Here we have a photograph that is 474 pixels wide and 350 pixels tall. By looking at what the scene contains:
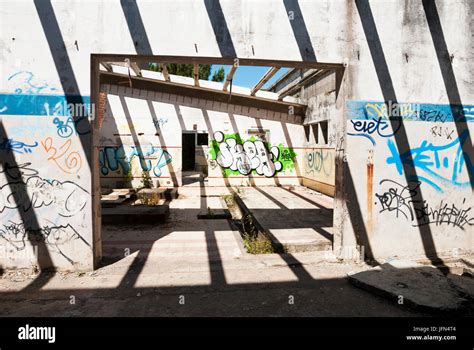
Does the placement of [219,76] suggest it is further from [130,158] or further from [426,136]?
[426,136]

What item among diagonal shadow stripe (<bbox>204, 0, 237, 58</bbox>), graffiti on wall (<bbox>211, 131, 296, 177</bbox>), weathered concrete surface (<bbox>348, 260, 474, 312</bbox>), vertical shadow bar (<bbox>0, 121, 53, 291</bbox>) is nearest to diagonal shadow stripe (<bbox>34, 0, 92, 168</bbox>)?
vertical shadow bar (<bbox>0, 121, 53, 291</bbox>)

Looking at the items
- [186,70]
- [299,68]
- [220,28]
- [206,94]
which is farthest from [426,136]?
[186,70]

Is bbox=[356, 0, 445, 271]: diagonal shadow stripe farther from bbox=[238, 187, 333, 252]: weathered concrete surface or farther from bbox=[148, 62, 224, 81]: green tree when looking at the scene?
bbox=[148, 62, 224, 81]: green tree

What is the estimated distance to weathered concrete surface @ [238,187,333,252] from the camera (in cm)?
625

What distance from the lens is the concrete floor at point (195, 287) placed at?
4.07 meters

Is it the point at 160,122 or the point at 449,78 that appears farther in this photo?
the point at 160,122

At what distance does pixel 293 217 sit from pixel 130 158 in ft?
29.7

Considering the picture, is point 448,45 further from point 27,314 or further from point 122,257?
point 27,314

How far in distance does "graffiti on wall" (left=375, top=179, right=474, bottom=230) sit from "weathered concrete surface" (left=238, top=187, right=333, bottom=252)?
1.31m

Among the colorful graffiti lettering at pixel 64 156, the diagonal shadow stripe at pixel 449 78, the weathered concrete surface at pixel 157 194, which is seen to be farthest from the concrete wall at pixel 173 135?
the diagonal shadow stripe at pixel 449 78

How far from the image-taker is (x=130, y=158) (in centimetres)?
1492

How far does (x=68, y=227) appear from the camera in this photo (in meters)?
5.07

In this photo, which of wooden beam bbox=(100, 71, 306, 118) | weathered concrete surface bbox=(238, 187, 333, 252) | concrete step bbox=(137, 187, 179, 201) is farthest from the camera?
wooden beam bbox=(100, 71, 306, 118)

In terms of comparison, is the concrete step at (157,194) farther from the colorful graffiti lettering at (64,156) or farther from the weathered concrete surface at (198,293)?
the colorful graffiti lettering at (64,156)
